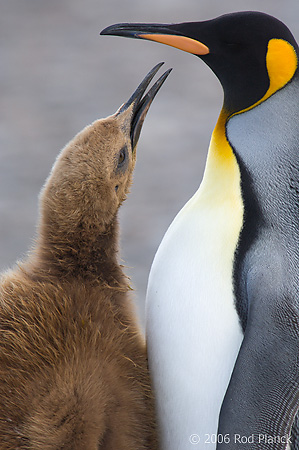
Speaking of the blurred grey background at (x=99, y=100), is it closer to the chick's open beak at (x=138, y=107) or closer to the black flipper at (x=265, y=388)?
the chick's open beak at (x=138, y=107)

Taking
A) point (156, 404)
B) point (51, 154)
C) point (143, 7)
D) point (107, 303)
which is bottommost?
point (51, 154)

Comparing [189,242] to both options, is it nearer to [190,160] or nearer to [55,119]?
[190,160]

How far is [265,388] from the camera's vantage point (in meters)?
0.96

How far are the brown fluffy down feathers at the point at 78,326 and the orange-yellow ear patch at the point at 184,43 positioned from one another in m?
0.13

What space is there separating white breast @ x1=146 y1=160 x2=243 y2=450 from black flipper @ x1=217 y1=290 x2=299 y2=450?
0.06m

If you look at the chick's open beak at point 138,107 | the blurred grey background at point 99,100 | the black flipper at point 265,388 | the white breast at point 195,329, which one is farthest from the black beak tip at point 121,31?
the blurred grey background at point 99,100

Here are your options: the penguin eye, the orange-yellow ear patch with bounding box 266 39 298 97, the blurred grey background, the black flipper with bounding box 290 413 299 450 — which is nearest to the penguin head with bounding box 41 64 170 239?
the penguin eye

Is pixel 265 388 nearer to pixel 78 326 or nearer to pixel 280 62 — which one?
pixel 78 326

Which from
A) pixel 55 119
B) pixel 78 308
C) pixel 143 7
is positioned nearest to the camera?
pixel 78 308

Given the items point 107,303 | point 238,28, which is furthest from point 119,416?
point 238,28

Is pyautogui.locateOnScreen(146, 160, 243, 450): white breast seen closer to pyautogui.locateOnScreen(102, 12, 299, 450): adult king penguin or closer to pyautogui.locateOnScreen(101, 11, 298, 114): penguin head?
pyautogui.locateOnScreen(102, 12, 299, 450): adult king penguin

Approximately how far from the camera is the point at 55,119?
3646mm

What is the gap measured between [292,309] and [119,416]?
0.83 ft

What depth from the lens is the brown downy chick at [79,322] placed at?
0.94 m
